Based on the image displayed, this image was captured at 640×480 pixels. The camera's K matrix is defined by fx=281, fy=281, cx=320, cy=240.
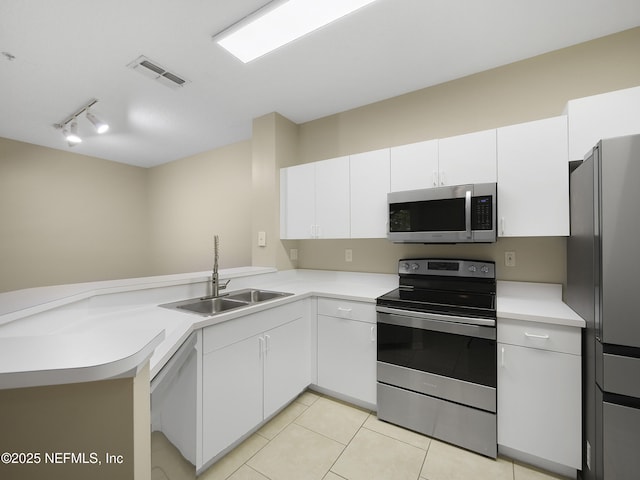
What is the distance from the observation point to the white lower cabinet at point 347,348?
2.02 metres

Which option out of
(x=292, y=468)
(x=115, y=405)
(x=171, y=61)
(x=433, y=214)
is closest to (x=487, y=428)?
(x=292, y=468)

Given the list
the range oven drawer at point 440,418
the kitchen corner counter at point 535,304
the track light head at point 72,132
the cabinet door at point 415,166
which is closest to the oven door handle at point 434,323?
the kitchen corner counter at point 535,304

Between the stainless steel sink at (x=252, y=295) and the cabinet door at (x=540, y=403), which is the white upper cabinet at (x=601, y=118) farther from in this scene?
the stainless steel sink at (x=252, y=295)

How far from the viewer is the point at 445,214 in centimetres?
197

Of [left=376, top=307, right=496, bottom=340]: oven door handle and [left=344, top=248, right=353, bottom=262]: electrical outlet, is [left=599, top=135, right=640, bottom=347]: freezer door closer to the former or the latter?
[left=376, top=307, right=496, bottom=340]: oven door handle

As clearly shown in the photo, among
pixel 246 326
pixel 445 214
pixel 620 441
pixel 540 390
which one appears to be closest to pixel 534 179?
pixel 445 214

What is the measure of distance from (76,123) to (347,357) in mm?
3703

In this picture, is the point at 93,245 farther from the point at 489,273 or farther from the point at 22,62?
the point at 489,273

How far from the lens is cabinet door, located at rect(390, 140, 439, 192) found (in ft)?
6.84

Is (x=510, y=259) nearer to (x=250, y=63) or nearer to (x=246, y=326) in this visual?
(x=246, y=326)

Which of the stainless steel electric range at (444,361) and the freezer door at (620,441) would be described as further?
the stainless steel electric range at (444,361)

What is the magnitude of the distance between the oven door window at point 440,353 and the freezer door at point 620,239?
0.55 m

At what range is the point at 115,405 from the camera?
0.51m

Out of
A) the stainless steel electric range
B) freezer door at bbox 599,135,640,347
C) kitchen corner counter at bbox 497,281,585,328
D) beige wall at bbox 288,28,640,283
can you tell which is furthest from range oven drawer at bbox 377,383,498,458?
beige wall at bbox 288,28,640,283
